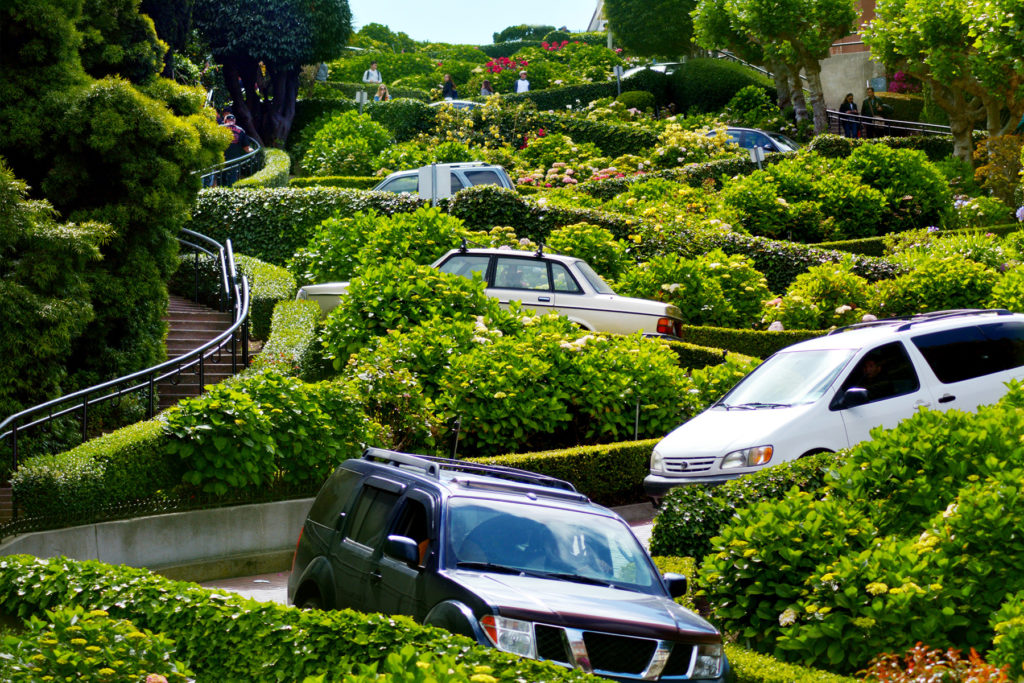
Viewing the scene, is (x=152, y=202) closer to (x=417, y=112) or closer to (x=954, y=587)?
(x=954, y=587)

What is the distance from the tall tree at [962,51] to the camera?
92.9 ft

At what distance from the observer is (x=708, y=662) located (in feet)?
21.5

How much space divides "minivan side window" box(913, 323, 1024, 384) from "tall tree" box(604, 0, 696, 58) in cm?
4639

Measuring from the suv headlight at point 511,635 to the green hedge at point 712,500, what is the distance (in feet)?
10.6

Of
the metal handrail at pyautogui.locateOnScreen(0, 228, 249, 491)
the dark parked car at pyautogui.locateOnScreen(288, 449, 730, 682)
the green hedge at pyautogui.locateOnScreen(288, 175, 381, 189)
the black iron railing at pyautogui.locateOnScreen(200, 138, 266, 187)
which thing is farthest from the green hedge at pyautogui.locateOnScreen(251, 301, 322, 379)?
the green hedge at pyautogui.locateOnScreen(288, 175, 381, 189)

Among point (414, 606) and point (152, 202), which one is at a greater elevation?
point (152, 202)

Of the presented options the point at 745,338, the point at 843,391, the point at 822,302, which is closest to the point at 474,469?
the point at 843,391

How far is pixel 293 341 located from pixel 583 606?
10.2 metres

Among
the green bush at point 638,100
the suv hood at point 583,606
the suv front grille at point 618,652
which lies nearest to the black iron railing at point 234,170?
the green bush at point 638,100

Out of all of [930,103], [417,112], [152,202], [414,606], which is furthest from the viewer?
[930,103]

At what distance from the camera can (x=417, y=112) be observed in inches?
1629

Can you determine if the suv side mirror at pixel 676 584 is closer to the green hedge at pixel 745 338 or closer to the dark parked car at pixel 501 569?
the dark parked car at pixel 501 569

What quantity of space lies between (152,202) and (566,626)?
10.4m

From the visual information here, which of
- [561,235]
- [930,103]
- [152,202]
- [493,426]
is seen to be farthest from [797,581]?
[930,103]
